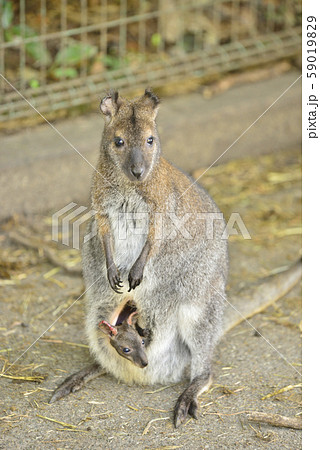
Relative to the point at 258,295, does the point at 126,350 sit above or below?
below

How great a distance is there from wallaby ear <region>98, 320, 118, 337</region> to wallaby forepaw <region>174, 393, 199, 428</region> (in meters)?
0.46

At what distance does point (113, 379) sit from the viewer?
436 cm

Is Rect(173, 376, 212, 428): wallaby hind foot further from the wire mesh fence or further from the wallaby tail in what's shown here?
the wire mesh fence

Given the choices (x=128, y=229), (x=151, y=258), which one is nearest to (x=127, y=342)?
(x=151, y=258)

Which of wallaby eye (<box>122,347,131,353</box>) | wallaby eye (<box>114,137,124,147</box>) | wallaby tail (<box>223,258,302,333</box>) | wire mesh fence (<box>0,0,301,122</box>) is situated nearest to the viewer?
wallaby eye (<box>114,137,124,147</box>)

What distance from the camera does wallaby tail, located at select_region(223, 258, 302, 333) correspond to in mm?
4781

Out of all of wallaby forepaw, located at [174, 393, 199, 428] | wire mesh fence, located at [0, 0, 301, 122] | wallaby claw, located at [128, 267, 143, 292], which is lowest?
wallaby forepaw, located at [174, 393, 199, 428]

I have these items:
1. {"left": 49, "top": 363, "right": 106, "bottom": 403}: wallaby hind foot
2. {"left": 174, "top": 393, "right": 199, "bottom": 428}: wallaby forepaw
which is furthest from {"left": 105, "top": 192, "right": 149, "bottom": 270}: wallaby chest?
{"left": 174, "top": 393, "right": 199, "bottom": 428}: wallaby forepaw

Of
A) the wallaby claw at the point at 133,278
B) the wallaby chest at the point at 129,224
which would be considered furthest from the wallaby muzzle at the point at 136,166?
the wallaby claw at the point at 133,278

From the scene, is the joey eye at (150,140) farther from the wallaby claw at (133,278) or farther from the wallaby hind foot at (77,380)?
the wallaby hind foot at (77,380)

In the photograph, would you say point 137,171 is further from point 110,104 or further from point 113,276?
point 113,276

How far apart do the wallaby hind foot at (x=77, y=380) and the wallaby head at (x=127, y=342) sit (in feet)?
0.83

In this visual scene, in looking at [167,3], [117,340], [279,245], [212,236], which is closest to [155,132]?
[212,236]

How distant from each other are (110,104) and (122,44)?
2498 mm
